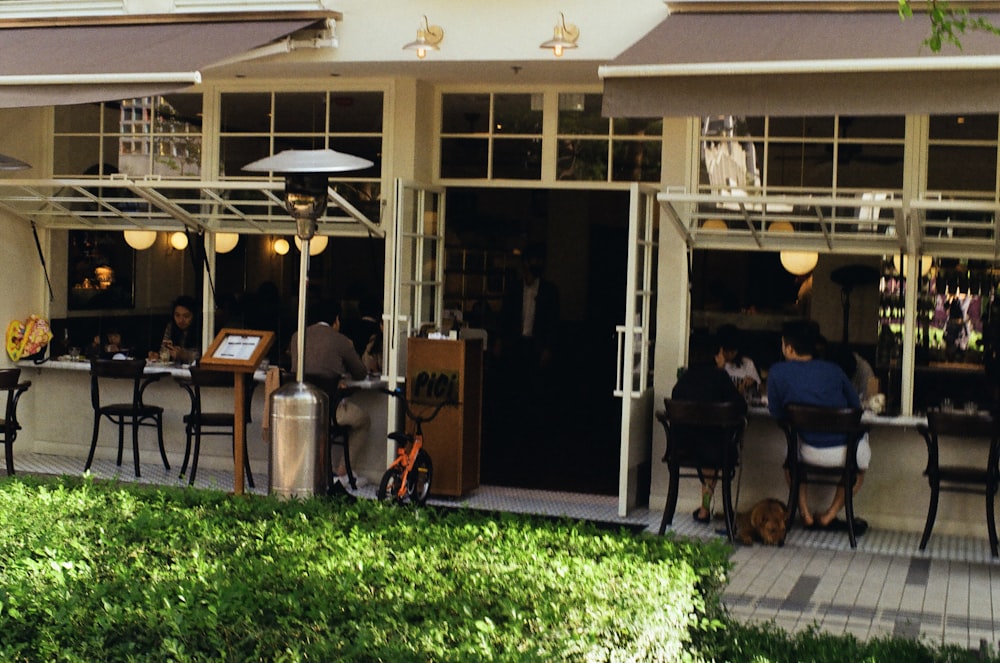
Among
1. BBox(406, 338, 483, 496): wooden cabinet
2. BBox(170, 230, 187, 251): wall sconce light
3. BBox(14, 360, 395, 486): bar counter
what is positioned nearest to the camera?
BBox(406, 338, 483, 496): wooden cabinet

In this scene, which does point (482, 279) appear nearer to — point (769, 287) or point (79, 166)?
point (769, 287)

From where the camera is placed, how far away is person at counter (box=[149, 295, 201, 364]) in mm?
11781

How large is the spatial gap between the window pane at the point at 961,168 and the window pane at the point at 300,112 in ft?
16.2

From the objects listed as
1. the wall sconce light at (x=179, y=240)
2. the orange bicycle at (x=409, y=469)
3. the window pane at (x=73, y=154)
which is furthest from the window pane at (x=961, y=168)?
the window pane at (x=73, y=154)

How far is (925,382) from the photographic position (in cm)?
987

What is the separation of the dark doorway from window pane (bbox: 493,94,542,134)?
297 cm

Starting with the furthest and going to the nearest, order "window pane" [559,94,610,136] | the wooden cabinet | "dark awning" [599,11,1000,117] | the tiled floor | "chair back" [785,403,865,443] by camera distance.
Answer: "window pane" [559,94,610,136] < the wooden cabinet < "chair back" [785,403,865,443] < "dark awning" [599,11,1000,117] < the tiled floor

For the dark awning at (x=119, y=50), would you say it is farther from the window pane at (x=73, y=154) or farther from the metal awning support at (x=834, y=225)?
the metal awning support at (x=834, y=225)

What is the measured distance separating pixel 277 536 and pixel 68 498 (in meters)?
1.34

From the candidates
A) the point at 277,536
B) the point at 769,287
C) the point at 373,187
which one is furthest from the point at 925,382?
the point at 277,536

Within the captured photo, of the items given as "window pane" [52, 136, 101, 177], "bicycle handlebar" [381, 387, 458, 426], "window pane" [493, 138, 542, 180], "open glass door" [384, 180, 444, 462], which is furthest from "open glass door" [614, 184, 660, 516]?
"window pane" [52, 136, 101, 177]

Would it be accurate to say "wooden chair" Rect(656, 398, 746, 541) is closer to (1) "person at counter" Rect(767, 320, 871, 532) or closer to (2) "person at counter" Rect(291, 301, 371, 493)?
(1) "person at counter" Rect(767, 320, 871, 532)

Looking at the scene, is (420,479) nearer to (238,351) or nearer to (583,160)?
(238,351)

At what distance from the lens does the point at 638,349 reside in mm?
9758
